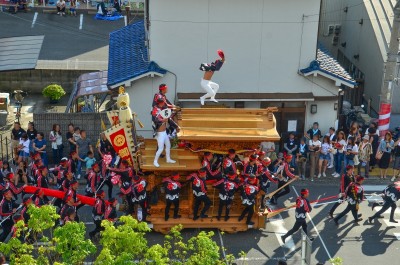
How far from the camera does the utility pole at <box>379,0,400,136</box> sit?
19672 mm

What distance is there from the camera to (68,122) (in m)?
21.0

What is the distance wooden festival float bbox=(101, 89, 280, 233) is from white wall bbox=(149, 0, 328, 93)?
408cm

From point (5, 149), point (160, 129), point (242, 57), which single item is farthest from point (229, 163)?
point (5, 149)

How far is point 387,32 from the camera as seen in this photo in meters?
Result: 25.6

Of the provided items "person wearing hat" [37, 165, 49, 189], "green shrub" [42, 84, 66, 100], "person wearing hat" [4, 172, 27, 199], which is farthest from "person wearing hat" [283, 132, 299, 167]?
"green shrub" [42, 84, 66, 100]

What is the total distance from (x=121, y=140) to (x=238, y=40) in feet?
20.6

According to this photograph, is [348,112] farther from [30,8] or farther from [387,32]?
[30,8]

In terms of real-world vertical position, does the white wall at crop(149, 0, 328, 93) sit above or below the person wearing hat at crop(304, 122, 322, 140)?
above

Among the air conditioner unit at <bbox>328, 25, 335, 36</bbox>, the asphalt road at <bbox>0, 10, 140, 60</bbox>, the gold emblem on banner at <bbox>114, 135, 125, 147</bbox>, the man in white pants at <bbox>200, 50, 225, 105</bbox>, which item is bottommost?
the gold emblem on banner at <bbox>114, 135, 125, 147</bbox>

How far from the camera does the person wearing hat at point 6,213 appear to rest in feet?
51.9

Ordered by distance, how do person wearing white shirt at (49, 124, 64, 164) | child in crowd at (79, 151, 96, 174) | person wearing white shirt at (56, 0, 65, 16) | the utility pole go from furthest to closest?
person wearing white shirt at (56, 0, 65, 16), person wearing white shirt at (49, 124, 64, 164), the utility pole, child in crowd at (79, 151, 96, 174)

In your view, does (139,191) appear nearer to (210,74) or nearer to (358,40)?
(210,74)

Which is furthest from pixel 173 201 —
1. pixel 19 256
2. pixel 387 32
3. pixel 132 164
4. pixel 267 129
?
pixel 387 32

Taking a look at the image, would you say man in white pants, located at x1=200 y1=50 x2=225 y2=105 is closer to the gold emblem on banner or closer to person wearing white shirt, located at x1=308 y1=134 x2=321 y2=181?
the gold emblem on banner
